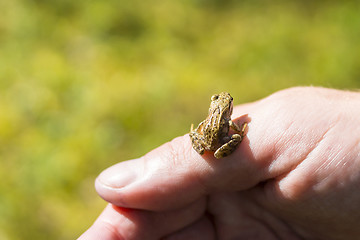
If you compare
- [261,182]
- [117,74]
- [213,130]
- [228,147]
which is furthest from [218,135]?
[117,74]

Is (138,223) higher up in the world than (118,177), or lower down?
lower down

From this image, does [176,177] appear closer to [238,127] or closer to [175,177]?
[175,177]

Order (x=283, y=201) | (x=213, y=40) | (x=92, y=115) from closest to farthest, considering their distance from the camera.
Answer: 1. (x=283, y=201)
2. (x=92, y=115)
3. (x=213, y=40)

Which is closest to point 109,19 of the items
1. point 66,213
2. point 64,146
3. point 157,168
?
point 64,146

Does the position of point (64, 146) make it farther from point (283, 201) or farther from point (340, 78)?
point (340, 78)

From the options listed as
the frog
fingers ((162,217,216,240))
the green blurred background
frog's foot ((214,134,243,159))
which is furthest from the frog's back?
the green blurred background
